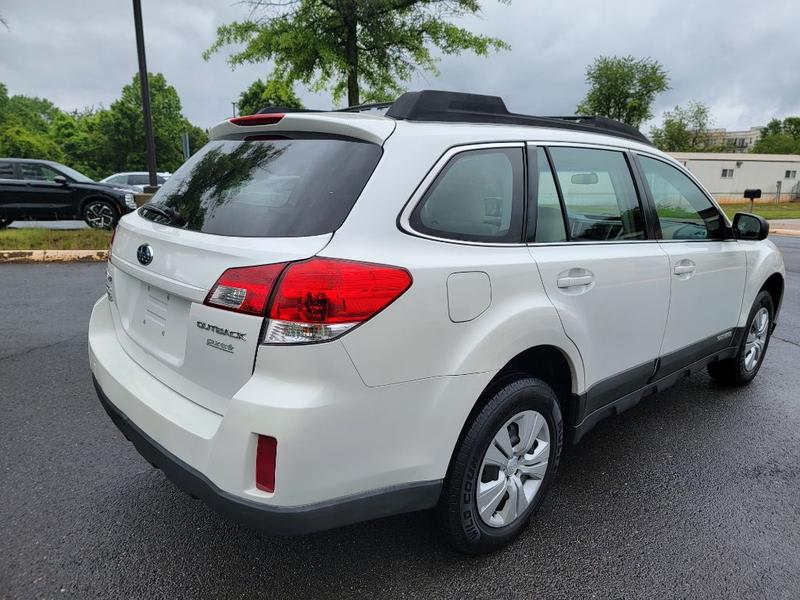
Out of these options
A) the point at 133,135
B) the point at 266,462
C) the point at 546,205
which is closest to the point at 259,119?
the point at 546,205

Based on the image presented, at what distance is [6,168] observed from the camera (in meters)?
12.2

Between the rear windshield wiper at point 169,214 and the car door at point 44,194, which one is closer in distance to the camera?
the rear windshield wiper at point 169,214

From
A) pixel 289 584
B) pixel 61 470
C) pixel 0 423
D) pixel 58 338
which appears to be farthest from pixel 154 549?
pixel 58 338

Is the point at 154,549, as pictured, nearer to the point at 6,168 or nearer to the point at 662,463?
the point at 662,463

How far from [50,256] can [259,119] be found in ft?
27.4

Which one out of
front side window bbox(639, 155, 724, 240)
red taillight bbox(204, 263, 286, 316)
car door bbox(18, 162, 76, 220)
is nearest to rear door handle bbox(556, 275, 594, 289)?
front side window bbox(639, 155, 724, 240)

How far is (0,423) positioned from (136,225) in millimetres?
1843

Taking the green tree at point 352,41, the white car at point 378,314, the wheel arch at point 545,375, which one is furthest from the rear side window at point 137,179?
the wheel arch at point 545,375

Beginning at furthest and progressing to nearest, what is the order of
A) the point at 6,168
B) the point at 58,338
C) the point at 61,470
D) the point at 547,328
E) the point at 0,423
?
1. the point at 6,168
2. the point at 58,338
3. the point at 0,423
4. the point at 61,470
5. the point at 547,328

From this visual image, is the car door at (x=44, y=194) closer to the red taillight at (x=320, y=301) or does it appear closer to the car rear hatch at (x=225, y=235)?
the car rear hatch at (x=225, y=235)

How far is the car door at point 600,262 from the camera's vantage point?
94.6 inches

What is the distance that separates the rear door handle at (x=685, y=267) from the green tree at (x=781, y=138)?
95595 mm

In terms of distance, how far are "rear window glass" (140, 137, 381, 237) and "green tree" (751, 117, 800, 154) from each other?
97.5m

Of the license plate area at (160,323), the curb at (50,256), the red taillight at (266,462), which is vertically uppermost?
the license plate area at (160,323)
